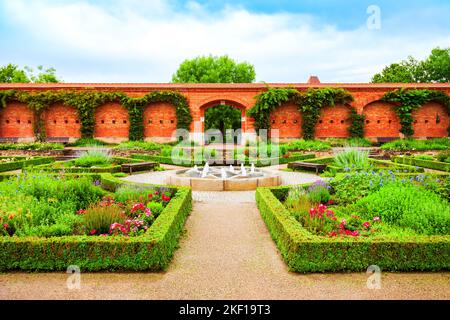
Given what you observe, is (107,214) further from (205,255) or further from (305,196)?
(305,196)

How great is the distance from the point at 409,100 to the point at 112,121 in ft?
61.5

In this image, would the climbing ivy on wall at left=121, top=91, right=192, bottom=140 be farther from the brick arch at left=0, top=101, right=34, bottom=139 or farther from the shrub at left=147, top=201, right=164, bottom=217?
the shrub at left=147, top=201, right=164, bottom=217

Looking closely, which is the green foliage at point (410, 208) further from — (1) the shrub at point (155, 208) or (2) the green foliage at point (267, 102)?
(2) the green foliage at point (267, 102)

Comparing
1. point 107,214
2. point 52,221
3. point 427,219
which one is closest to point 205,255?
point 107,214

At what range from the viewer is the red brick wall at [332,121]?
70.6ft

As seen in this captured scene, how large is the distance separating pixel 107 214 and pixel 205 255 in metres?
1.63

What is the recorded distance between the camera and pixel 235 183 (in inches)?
347

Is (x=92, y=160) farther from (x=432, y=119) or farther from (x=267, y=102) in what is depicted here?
(x=432, y=119)

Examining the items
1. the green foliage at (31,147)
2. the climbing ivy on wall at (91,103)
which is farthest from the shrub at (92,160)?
the climbing ivy on wall at (91,103)

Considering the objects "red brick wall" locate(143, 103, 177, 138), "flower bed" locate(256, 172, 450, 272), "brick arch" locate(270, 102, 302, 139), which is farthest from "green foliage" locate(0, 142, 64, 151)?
"flower bed" locate(256, 172, 450, 272)

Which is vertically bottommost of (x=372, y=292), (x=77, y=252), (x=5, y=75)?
(x=372, y=292)

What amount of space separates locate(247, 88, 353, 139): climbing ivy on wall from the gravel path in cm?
1669

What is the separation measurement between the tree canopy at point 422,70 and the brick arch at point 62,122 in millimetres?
31852

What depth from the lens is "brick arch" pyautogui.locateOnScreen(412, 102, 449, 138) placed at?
21375mm
